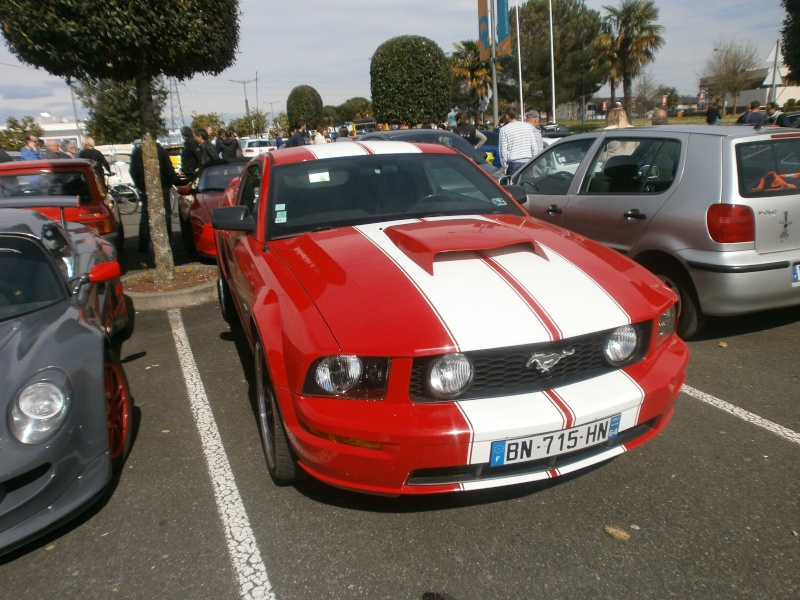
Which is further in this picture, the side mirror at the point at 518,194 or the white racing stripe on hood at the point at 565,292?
the side mirror at the point at 518,194

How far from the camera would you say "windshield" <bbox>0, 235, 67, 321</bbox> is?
344 centimetres

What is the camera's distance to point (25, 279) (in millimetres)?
3588

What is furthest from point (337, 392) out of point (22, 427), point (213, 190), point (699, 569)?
point (213, 190)

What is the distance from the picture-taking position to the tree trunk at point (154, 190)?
732 cm

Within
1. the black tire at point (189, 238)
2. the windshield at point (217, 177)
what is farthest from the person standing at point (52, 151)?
the black tire at point (189, 238)

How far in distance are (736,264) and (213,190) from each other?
697cm

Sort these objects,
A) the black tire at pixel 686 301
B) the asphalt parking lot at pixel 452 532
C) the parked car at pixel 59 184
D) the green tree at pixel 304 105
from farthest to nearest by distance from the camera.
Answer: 1. the green tree at pixel 304 105
2. the parked car at pixel 59 184
3. the black tire at pixel 686 301
4. the asphalt parking lot at pixel 452 532

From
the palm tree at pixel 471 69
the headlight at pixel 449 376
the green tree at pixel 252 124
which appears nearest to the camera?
the headlight at pixel 449 376

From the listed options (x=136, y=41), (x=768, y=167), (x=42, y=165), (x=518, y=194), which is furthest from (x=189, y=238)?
(x=768, y=167)

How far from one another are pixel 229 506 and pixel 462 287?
1.48 m

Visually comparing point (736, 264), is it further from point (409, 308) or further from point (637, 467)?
point (409, 308)

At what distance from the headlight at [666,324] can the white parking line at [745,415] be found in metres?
0.98

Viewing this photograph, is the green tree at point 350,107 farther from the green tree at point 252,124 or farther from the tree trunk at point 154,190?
the tree trunk at point 154,190

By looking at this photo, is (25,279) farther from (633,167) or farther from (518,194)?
(633,167)
